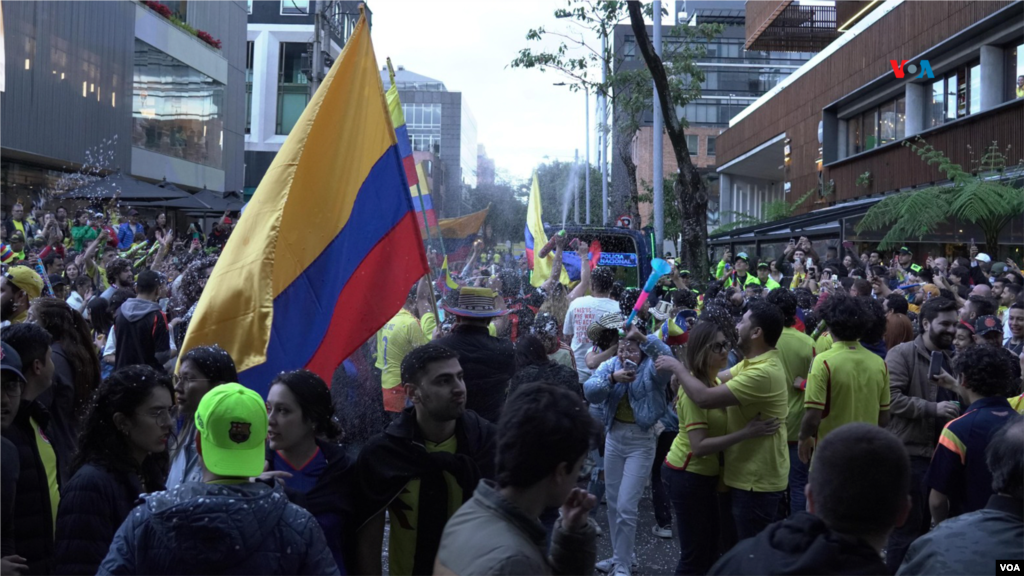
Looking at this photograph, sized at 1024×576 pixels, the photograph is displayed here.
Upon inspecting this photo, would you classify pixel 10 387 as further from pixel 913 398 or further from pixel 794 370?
pixel 913 398

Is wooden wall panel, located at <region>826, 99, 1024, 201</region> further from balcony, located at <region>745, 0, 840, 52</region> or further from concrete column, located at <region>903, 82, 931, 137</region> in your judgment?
balcony, located at <region>745, 0, 840, 52</region>

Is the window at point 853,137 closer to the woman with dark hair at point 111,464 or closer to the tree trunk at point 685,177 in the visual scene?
the tree trunk at point 685,177

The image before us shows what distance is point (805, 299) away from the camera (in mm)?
8773

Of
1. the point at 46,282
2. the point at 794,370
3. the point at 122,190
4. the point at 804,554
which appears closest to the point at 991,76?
the point at 794,370

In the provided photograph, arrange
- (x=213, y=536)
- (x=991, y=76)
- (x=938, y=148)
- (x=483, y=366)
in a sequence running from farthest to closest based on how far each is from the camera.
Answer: (x=938, y=148) → (x=991, y=76) → (x=483, y=366) → (x=213, y=536)

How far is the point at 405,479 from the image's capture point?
3568 millimetres

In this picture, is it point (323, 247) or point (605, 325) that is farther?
point (605, 325)

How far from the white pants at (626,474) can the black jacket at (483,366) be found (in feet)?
3.28

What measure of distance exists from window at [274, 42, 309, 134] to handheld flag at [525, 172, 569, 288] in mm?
35679

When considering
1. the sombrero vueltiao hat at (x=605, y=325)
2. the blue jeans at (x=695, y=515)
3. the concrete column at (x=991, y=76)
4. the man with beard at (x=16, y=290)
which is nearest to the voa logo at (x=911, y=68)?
the concrete column at (x=991, y=76)

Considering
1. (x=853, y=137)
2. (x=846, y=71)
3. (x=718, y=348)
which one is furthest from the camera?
(x=853, y=137)

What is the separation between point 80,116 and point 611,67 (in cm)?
1661

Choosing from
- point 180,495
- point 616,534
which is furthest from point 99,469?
point 616,534

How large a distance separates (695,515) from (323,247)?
2536 mm
